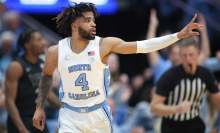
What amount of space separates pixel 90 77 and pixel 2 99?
332 cm

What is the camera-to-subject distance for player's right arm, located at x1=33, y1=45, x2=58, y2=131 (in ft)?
13.1

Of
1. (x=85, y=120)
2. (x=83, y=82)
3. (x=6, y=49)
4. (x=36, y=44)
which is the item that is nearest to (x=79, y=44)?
(x=83, y=82)

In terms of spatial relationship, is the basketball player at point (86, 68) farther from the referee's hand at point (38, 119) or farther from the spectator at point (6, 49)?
the spectator at point (6, 49)

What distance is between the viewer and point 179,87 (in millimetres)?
4848

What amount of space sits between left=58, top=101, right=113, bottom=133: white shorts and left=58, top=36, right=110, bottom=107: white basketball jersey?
0.27ft

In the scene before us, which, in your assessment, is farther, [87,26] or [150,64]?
[150,64]

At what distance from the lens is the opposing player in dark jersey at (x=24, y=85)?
490cm

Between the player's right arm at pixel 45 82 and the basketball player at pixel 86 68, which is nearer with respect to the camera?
the basketball player at pixel 86 68

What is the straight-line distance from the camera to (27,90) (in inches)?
198

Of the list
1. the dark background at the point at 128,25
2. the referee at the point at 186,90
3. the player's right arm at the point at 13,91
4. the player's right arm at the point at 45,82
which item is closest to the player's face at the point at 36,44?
the player's right arm at the point at 13,91

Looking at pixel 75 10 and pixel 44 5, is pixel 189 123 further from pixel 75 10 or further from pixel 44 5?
pixel 44 5

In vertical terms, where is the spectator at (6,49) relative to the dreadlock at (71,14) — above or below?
below

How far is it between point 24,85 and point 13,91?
7.7 inches

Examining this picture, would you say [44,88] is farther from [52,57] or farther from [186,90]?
[186,90]
